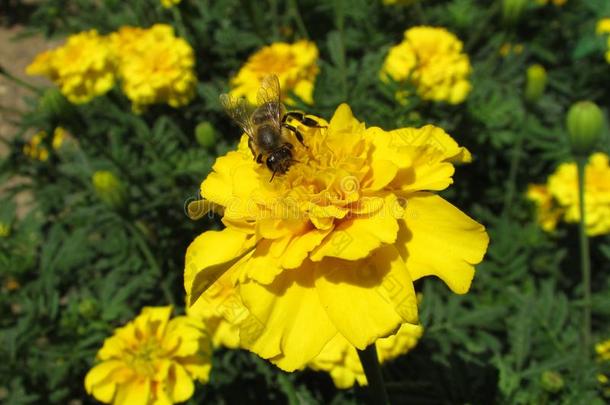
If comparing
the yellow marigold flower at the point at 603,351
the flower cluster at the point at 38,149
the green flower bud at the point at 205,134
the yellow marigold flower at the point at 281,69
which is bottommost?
the flower cluster at the point at 38,149

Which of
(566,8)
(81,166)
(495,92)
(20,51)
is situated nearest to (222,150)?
(81,166)

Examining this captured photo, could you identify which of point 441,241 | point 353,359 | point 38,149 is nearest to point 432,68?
point 353,359

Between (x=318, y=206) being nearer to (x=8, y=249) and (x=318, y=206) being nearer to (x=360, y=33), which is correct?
(x=8, y=249)

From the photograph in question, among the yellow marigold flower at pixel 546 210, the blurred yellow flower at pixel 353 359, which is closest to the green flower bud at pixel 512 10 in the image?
the yellow marigold flower at pixel 546 210

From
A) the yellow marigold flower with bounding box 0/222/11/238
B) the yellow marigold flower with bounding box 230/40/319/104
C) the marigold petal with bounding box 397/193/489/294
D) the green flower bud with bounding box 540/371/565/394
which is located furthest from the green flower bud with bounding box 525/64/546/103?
the yellow marigold flower with bounding box 0/222/11/238

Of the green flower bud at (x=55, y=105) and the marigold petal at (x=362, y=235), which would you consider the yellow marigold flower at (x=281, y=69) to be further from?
the marigold petal at (x=362, y=235)

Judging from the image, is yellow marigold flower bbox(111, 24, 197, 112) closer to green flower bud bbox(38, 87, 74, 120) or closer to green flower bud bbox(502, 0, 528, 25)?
green flower bud bbox(38, 87, 74, 120)
